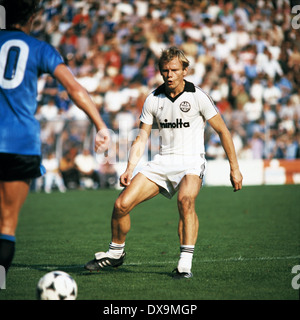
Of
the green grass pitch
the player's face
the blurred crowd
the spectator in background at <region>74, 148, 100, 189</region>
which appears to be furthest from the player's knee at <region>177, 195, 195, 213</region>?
the spectator in background at <region>74, 148, 100, 189</region>

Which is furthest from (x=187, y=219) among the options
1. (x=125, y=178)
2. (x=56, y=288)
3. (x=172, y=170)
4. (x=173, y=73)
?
(x=56, y=288)

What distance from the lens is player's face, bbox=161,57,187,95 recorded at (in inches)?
255

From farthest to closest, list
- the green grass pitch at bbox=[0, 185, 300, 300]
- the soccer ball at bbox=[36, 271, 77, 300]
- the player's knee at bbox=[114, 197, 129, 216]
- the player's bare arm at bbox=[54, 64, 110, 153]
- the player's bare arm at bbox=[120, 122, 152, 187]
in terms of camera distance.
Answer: the player's bare arm at bbox=[120, 122, 152, 187], the player's knee at bbox=[114, 197, 129, 216], the green grass pitch at bbox=[0, 185, 300, 300], the soccer ball at bbox=[36, 271, 77, 300], the player's bare arm at bbox=[54, 64, 110, 153]

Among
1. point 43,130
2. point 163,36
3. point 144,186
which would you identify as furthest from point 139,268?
point 163,36

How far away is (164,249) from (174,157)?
6.51 feet

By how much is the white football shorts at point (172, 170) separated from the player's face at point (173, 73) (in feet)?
2.79

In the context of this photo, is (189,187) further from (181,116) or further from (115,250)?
(115,250)

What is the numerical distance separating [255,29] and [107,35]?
218 inches

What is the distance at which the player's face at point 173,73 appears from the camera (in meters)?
6.48

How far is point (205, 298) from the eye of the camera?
5184 mm

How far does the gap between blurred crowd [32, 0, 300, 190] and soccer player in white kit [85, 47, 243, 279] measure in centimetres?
1127

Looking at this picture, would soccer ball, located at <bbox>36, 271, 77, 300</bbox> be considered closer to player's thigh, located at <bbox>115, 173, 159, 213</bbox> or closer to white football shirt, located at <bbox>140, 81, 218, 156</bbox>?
player's thigh, located at <bbox>115, 173, 159, 213</bbox>

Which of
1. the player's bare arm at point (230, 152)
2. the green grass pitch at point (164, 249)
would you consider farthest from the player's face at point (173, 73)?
the green grass pitch at point (164, 249)

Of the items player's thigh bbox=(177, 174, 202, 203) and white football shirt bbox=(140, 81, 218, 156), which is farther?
white football shirt bbox=(140, 81, 218, 156)
